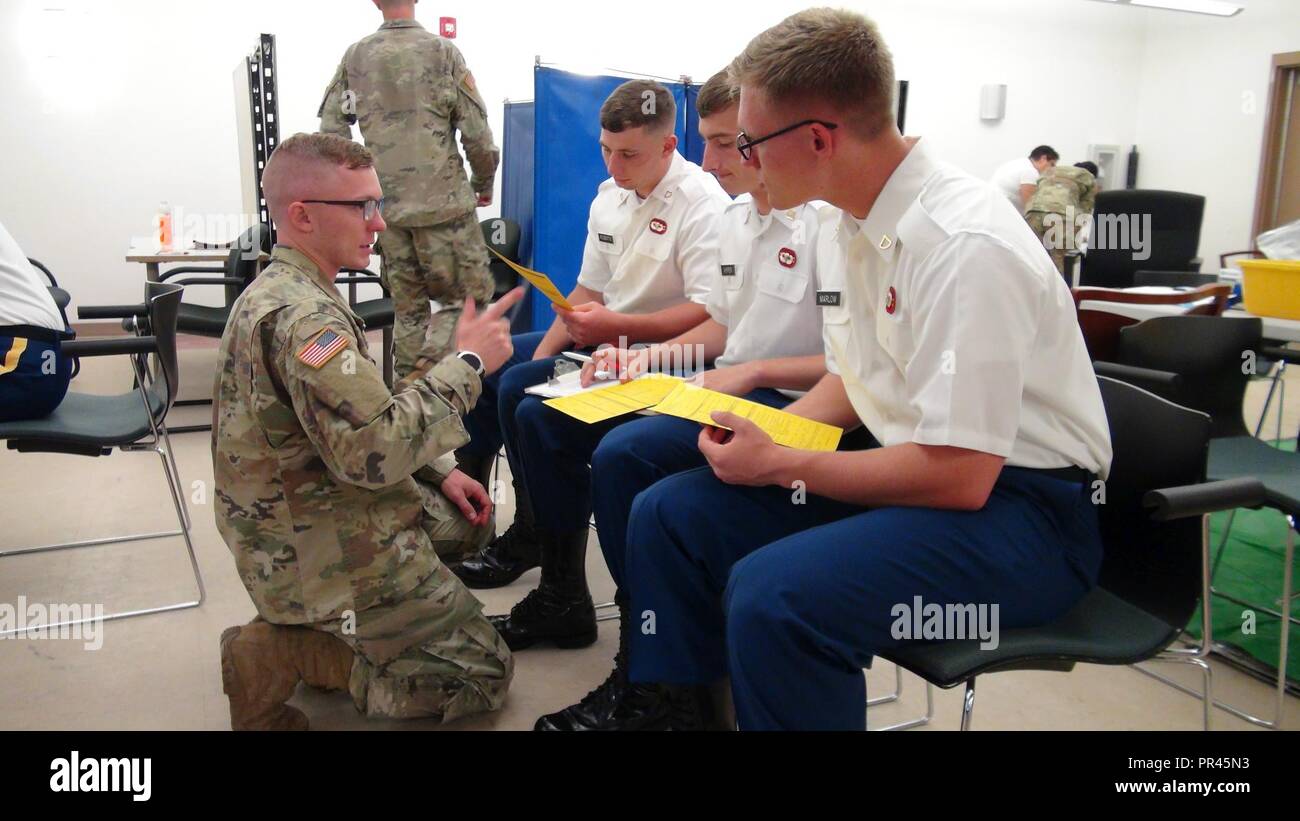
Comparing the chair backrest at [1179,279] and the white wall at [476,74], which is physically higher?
the white wall at [476,74]

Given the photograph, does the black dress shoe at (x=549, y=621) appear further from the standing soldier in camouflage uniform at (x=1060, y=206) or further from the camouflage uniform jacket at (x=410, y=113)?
the standing soldier in camouflage uniform at (x=1060, y=206)

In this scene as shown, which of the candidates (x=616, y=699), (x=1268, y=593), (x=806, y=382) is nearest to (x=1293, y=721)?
(x=1268, y=593)

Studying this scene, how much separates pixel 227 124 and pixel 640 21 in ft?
10.7

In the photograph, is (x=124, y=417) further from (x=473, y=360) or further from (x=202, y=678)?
(x=473, y=360)

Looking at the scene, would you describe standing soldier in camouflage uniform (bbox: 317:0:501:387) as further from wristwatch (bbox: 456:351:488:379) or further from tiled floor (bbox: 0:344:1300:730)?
wristwatch (bbox: 456:351:488:379)

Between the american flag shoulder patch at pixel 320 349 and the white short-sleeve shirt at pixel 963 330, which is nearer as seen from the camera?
the white short-sleeve shirt at pixel 963 330

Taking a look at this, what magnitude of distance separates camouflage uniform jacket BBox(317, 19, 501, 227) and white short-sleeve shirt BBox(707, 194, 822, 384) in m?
1.91

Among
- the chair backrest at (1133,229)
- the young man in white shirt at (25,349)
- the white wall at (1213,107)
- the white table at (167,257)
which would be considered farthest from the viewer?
the white wall at (1213,107)

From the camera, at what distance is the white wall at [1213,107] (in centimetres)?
834

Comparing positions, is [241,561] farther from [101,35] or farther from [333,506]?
[101,35]

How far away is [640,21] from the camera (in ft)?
23.9

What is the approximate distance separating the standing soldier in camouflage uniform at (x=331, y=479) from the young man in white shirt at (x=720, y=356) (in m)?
0.29

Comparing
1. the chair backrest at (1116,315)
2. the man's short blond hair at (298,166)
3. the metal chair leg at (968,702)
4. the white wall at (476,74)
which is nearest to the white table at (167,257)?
the white wall at (476,74)

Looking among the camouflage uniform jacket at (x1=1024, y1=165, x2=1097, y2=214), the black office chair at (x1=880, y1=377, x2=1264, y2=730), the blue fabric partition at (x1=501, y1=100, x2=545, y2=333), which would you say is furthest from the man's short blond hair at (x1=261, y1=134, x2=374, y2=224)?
the camouflage uniform jacket at (x1=1024, y1=165, x2=1097, y2=214)
